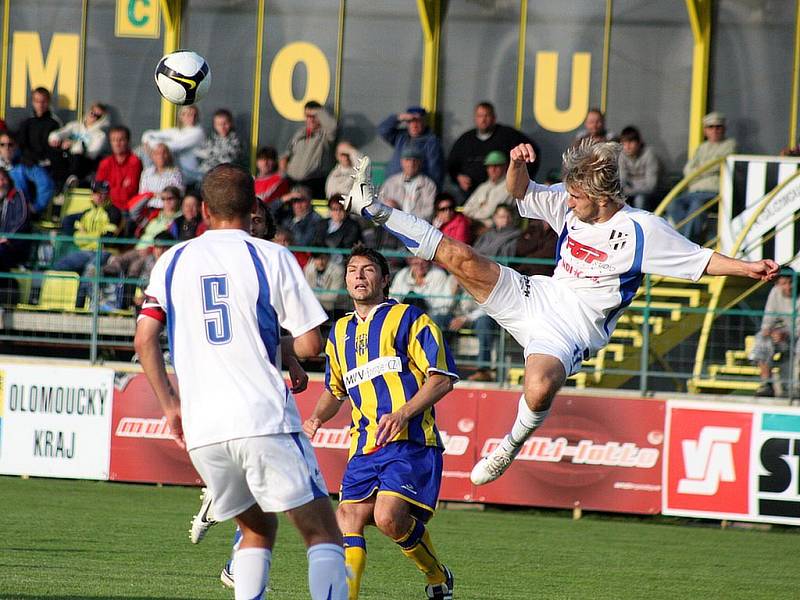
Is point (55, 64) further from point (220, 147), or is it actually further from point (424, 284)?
point (424, 284)

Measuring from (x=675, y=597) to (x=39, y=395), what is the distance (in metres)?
7.79

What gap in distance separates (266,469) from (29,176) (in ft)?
39.8

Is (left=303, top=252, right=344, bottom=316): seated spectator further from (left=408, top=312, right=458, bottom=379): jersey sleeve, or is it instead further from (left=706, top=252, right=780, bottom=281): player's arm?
(left=706, top=252, right=780, bottom=281): player's arm

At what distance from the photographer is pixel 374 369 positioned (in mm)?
7352

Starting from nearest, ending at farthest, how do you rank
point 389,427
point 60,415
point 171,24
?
point 389,427, point 60,415, point 171,24

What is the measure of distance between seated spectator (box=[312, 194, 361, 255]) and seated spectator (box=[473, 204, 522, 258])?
133 cm

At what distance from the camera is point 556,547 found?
10.8 meters

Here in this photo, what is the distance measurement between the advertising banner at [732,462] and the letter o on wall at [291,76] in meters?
7.89

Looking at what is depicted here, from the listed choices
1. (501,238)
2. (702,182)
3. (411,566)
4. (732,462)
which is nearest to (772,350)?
(732,462)

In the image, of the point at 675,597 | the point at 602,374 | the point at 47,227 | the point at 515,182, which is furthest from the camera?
the point at 47,227

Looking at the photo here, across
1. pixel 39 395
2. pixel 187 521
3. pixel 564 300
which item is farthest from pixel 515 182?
pixel 39 395

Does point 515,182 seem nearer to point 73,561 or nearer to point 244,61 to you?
point 73,561

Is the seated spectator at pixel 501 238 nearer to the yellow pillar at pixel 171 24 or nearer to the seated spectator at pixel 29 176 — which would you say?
the seated spectator at pixel 29 176

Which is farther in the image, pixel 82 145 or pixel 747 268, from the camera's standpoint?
pixel 82 145
